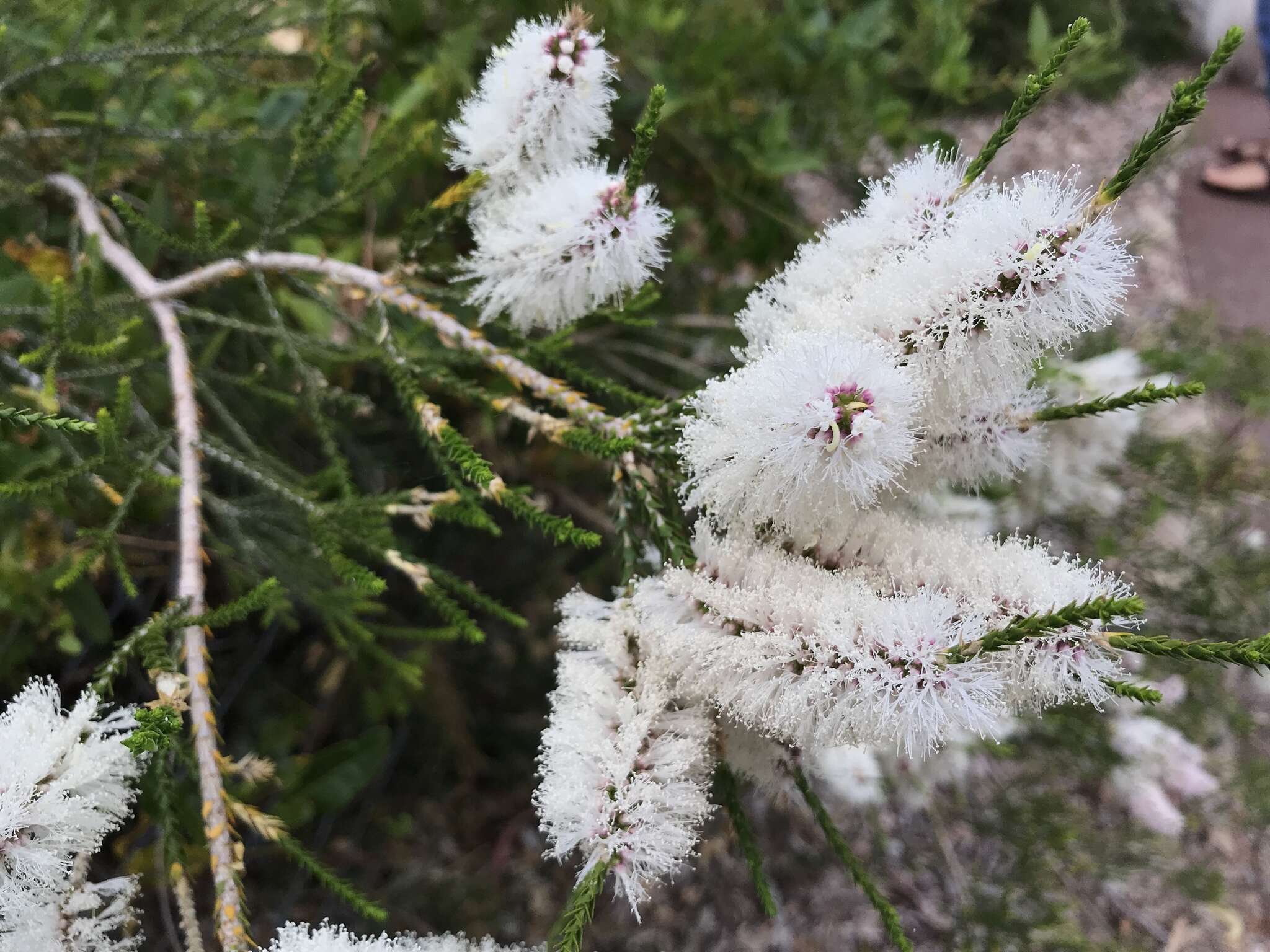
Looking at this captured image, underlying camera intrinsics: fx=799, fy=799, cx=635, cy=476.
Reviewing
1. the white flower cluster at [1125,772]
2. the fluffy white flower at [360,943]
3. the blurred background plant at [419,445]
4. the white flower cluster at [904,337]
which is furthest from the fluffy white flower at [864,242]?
the white flower cluster at [1125,772]

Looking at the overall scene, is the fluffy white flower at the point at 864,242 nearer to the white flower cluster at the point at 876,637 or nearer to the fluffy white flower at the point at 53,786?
the white flower cluster at the point at 876,637

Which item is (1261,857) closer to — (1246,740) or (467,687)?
(1246,740)

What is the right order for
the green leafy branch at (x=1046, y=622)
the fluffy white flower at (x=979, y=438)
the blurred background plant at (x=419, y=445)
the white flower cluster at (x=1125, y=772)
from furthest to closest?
the white flower cluster at (x=1125, y=772) → the blurred background plant at (x=419, y=445) → the fluffy white flower at (x=979, y=438) → the green leafy branch at (x=1046, y=622)

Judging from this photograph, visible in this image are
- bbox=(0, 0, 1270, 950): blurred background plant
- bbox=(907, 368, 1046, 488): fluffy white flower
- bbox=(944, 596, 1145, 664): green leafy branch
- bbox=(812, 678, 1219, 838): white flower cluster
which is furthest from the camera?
bbox=(812, 678, 1219, 838): white flower cluster

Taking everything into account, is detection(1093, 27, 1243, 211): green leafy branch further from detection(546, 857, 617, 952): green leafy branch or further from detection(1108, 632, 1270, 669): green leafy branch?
detection(546, 857, 617, 952): green leafy branch

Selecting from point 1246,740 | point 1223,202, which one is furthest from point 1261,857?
point 1223,202

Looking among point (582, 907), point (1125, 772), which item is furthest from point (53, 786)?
point (1125, 772)

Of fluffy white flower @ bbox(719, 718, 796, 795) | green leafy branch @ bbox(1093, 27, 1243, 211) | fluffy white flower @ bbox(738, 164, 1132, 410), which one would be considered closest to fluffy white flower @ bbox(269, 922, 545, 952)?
fluffy white flower @ bbox(719, 718, 796, 795)
